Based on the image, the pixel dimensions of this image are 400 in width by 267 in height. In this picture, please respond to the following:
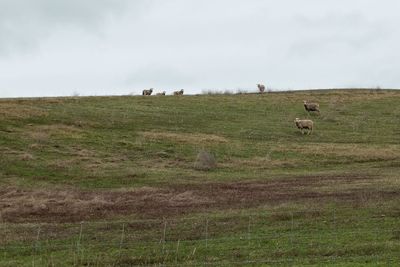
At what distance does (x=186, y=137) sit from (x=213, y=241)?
30.7 m

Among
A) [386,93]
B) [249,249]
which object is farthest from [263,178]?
[386,93]

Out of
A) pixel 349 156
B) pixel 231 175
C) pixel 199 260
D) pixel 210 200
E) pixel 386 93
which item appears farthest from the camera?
pixel 386 93

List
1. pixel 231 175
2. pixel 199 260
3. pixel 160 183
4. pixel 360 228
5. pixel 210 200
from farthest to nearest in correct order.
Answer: pixel 231 175, pixel 160 183, pixel 210 200, pixel 360 228, pixel 199 260

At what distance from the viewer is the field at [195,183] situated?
903 inches

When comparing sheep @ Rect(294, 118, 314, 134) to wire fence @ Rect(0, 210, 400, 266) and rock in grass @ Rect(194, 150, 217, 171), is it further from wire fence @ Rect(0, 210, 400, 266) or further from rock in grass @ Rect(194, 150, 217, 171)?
wire fence @ Rect(0, 210, 400, 266)

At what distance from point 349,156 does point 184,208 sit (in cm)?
2073

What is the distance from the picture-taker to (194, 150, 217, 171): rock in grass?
44.6 metres

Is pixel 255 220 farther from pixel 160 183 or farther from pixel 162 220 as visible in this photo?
pixel 160 183

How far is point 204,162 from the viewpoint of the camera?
4484cm

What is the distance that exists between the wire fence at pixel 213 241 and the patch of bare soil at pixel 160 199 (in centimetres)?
247

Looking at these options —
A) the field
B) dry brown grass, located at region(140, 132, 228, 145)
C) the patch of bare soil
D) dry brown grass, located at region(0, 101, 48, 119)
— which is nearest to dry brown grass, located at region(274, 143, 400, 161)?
the field

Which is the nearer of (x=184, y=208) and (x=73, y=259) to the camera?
(x=73, y=259)

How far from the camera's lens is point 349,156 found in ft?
159

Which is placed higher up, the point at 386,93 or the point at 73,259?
the point at 386,93
